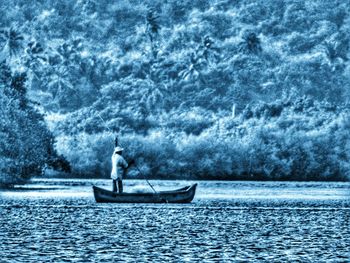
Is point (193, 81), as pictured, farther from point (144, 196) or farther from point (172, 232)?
point (172, 232)

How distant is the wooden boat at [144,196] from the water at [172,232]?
280 mm

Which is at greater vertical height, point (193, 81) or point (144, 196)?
point (193, 81)

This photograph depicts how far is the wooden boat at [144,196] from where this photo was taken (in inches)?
1801

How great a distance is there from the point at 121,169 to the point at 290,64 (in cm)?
8252

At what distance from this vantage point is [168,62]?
Result: 133875mm

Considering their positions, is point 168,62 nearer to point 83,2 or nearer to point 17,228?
point 83,2

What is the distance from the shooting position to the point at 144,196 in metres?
46.0

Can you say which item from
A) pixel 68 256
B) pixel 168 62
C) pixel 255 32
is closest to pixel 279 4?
pixel 255 32

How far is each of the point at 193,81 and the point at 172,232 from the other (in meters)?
98.5

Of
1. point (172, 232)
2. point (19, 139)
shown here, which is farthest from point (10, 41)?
point (172, 232)

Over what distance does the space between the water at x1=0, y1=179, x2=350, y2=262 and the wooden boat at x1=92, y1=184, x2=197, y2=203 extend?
0.28m

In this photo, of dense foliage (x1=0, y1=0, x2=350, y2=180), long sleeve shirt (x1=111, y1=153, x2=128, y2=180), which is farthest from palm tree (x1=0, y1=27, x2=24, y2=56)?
long sleeve shirt (x1=111, y1=153, x2=128, y2=180)

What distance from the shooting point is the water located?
24.3 metres

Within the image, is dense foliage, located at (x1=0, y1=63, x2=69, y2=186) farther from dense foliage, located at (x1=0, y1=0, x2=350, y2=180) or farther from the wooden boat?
dense foliage, located at (x1=0, y1=0, x2=350, y2=180)
